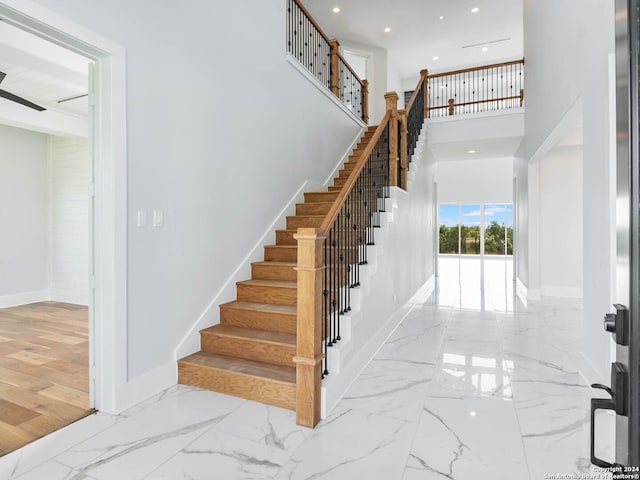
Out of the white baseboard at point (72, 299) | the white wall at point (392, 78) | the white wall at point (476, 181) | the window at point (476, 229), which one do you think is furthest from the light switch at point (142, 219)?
the window at point (476, 229)

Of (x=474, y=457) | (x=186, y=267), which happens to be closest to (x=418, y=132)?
(x=186, y=267)

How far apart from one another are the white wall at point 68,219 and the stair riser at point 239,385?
3.82 m

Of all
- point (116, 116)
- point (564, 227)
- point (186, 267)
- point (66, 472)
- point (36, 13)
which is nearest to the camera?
point (66, 472)

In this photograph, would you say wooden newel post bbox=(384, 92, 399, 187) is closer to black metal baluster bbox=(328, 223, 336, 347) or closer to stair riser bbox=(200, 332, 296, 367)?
black metal baluster bbox=(328, 223, 336, 347)

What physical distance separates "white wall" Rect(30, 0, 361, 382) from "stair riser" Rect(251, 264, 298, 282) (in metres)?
0.20

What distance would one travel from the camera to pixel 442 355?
3471 mm

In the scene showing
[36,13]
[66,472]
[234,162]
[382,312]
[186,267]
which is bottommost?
[66,472]

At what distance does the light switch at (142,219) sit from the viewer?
8.38 feet

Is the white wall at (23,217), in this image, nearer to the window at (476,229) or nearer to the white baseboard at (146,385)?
the white baseboard at (146,385)

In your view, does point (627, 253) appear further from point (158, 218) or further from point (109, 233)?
point (158, 218)

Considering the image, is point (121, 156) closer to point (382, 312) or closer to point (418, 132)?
point (382, 312)

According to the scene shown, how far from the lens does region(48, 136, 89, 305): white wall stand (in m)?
5.68

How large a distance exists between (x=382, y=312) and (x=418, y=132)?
3568 mm

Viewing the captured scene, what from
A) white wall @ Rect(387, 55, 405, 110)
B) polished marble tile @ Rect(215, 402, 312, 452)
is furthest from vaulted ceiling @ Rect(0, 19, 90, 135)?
white wall @ Rect(387, 55, 405, 110)
